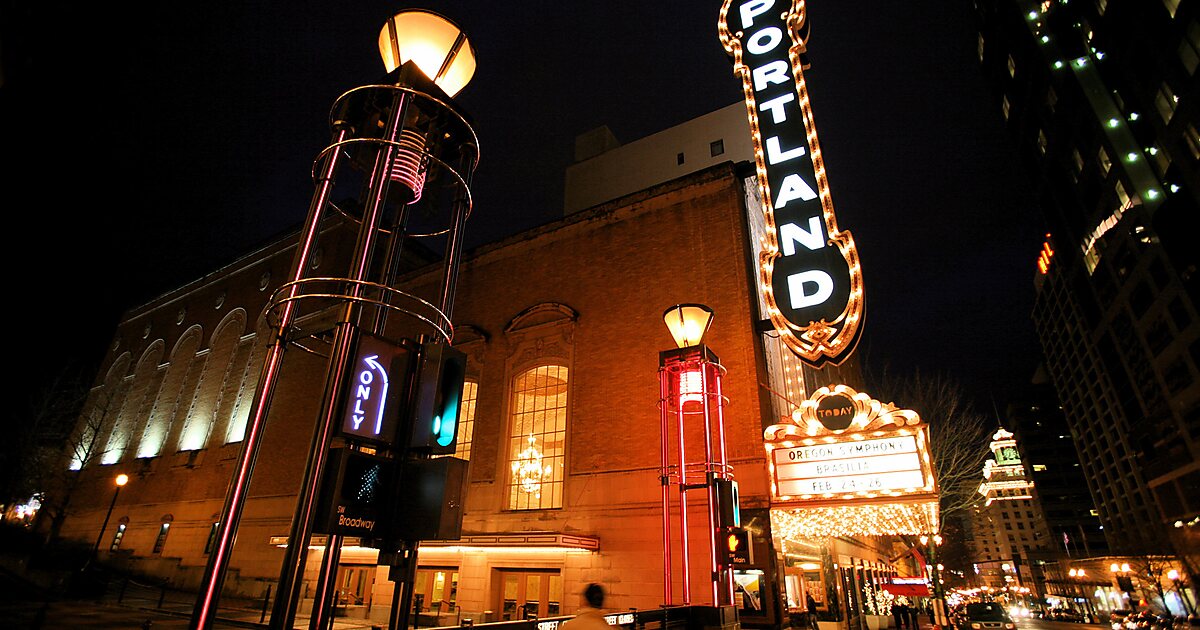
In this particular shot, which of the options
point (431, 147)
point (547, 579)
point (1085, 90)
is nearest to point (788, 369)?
point (547, 579)

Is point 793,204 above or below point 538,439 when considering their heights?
above

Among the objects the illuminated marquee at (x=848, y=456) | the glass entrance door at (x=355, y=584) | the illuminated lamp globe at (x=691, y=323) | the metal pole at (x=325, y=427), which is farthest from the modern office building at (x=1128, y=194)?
the glass entrance door at (x=355, y=584)

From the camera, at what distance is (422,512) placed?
348 cm

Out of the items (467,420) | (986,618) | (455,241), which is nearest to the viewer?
(455,241)

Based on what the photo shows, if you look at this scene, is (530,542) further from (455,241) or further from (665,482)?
(455,241)

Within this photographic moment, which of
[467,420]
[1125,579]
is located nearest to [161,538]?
[467,420]

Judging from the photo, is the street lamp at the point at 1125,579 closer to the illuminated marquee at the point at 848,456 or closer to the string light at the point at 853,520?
the string light at the point at 853,520

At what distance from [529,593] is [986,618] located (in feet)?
69.5

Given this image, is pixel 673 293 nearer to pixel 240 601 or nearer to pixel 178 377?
pixel 240 601

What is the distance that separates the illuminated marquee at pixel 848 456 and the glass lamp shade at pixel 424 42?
10762 mm

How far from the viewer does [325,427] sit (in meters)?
3.13

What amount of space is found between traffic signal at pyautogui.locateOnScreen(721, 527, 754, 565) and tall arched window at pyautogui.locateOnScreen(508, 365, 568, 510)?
9.27 m

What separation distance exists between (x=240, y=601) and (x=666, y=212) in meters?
21.5

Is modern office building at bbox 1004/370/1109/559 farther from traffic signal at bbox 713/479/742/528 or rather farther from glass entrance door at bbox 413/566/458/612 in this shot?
traffic signal at bbox 713/479/742/528
